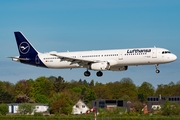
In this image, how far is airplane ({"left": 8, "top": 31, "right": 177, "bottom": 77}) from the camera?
3873 inches

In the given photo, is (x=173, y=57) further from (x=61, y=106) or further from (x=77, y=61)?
(x=61, y=106)

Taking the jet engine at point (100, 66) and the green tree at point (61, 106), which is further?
the green tree at point (61, 106)

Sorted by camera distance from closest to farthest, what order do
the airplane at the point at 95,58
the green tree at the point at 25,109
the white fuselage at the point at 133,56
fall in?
the white fuselage at the point at 133,56
the airplane at the point at 95,58
the green tree at the point at 25,109

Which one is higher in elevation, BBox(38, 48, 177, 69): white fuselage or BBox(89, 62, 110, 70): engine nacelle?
BBox(38, 48, 177, 69): white fuselage

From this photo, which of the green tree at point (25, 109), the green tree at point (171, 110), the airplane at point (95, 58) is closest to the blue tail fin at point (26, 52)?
the airplane at point (95, 58)

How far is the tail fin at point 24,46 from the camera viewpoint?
375 ft

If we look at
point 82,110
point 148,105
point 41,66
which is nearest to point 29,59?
point 41,66

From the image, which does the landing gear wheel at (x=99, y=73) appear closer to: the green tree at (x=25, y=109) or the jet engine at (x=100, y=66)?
the jet engine at (x=100, y=66)

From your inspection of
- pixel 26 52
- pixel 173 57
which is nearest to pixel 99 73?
pixel 173 57

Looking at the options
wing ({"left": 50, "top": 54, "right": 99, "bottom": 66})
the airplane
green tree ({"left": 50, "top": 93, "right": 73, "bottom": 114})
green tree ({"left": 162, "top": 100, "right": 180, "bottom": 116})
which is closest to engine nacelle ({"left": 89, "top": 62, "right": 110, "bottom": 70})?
the airplane

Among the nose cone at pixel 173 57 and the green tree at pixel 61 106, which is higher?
the nose cone at pixel 173 57

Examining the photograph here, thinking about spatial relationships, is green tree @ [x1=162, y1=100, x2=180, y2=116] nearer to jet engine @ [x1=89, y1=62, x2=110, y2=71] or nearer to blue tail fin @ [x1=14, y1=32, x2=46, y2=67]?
blue tail fin @ [x1=14, y1=32, x2=46, y2=67]

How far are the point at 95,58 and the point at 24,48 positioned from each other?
17363mm

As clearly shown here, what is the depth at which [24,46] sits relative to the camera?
11612 centimetres
